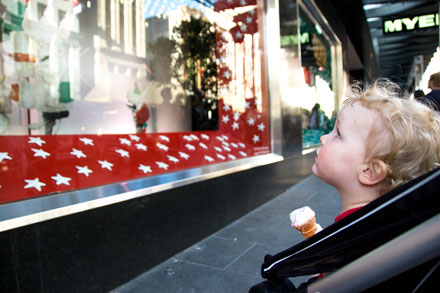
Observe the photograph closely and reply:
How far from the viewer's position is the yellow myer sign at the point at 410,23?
1001 centimetres

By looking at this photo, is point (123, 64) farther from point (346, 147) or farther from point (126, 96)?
point (346, 147)

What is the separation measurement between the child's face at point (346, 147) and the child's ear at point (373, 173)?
2cm

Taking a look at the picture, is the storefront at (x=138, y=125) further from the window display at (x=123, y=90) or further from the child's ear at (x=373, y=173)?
the child's ear at (x=373, y=173)

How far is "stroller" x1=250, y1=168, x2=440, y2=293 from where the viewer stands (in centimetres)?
71

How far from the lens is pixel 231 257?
9.40 ft

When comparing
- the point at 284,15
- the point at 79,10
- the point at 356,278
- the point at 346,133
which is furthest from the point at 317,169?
the point at 284,15

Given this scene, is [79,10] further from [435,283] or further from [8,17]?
[435,283]

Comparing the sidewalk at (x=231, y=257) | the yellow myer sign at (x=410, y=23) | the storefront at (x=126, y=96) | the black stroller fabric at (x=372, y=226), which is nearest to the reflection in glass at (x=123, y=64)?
the storefront at (x=126, y=96)

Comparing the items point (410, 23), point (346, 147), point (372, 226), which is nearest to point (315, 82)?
point (410, 23)

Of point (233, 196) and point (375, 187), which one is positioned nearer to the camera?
point (375, 187)

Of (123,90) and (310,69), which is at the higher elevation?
(310,69)

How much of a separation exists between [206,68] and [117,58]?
130 cm

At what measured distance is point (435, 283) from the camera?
30.4 inches

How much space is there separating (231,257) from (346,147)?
2.05m
